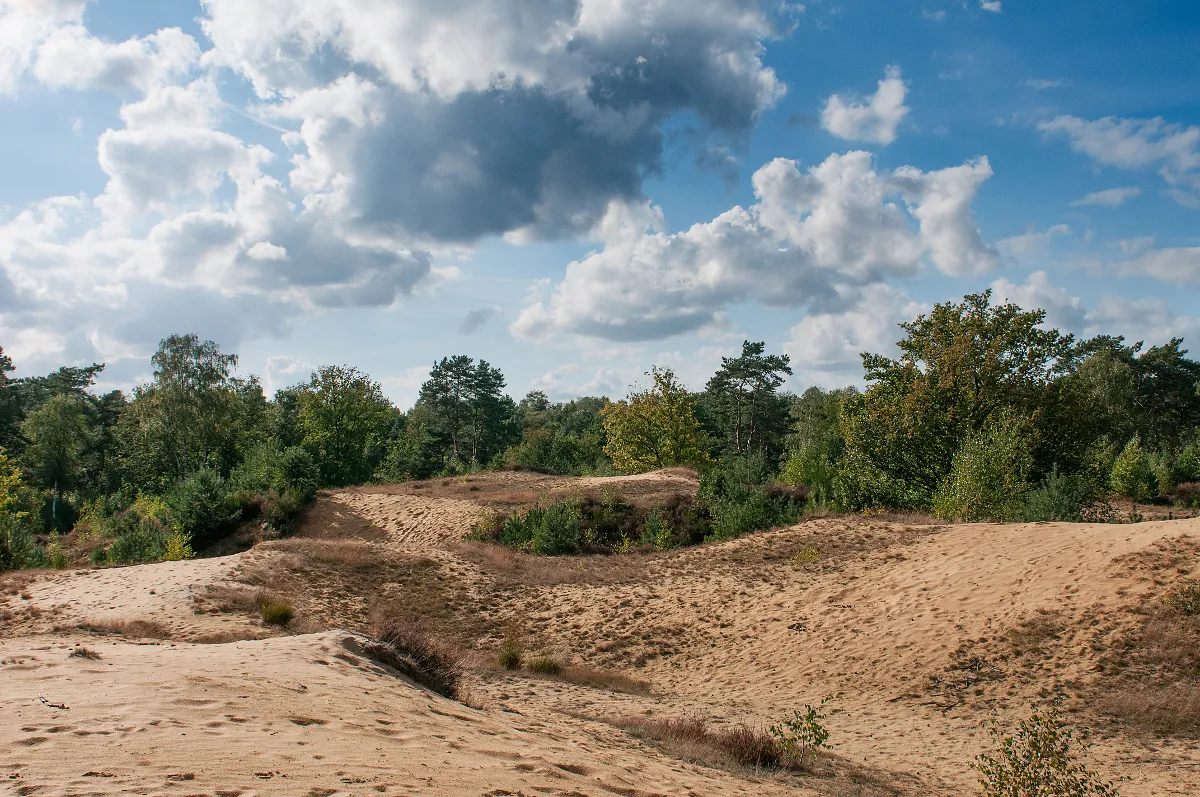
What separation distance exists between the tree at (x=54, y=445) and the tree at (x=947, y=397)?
188 ft

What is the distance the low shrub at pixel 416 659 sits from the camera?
948 centimetres

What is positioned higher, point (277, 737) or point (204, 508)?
point (277, 737)

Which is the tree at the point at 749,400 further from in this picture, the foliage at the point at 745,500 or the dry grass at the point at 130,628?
the dry grass at the point at 130,628

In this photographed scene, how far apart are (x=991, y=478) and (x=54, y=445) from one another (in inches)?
2515

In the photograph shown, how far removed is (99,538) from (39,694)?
33.0 m

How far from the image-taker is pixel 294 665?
8.09 m

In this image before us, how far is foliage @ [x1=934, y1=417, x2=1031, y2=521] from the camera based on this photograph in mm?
20719

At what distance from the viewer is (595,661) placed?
50.5 ft

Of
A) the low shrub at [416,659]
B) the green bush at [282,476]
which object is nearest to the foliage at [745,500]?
the low shrub at [416,659]

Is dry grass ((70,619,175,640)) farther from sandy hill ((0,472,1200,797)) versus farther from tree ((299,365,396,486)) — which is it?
tree ((299,365,396,486))

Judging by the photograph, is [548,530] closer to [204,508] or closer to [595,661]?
[595,661]

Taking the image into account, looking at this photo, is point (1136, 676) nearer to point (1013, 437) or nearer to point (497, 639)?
point (1013, 437)

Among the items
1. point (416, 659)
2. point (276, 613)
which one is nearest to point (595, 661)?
point (416, 659)

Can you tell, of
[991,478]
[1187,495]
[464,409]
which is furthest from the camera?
[464,409]
